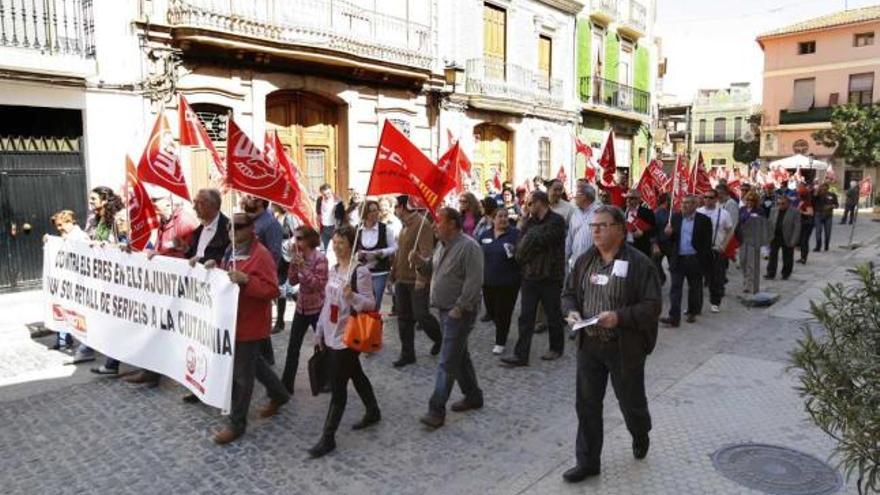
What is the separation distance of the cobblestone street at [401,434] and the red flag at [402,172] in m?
1.83

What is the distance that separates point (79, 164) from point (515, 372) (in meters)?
8.93

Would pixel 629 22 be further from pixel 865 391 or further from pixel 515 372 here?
pixel 865 391

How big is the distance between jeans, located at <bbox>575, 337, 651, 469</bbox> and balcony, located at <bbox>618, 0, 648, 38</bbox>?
79.7 feet

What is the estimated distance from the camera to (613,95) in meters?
25.9

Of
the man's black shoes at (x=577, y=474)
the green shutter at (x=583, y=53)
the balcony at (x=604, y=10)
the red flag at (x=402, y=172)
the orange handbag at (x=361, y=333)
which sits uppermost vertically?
the balcony at (x=604, y=10)

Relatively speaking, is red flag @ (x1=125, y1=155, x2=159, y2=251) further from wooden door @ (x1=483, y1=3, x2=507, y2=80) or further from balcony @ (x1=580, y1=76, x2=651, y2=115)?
balcony @ (x1=580, y1=76, x2=651, y2=115)

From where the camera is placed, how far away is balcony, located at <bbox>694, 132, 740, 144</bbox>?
55.6 meters

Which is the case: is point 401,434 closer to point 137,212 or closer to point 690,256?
point 137,212

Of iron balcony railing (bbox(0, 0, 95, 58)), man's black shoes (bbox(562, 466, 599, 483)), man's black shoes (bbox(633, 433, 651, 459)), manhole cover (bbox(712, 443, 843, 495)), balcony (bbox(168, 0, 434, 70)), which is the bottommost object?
manhole cover (bbox(712, 443, 843, 495))

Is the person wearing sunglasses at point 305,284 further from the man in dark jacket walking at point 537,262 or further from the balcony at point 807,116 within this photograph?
the balcony at point 807,116

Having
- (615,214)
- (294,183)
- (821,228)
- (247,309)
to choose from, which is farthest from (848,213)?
(247,309)

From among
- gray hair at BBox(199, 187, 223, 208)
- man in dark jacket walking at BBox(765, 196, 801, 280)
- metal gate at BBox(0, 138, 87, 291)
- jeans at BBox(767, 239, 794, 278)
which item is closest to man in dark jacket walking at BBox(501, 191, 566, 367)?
gray hair at BBox(199, 187, 223, 208)

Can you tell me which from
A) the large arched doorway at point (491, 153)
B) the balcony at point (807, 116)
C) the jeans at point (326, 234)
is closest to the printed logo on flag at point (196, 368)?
the jeans at point (326, 234)

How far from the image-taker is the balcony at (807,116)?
38844mm
